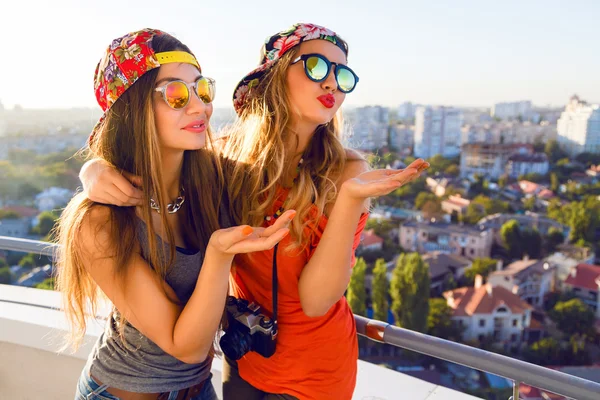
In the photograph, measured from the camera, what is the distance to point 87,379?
106cm

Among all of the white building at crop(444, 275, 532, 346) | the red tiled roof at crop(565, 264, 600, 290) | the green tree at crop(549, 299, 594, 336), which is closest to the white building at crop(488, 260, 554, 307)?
the red tiled roof at crop(565, 264, 600, 290)

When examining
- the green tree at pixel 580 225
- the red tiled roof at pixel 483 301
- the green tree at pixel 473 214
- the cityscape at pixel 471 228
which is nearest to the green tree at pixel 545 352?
the cityscape at pixel 471 228

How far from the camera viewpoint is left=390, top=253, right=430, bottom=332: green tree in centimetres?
2022

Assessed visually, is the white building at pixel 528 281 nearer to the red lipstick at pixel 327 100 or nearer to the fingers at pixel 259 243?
the red lipstick at pixel 327 100

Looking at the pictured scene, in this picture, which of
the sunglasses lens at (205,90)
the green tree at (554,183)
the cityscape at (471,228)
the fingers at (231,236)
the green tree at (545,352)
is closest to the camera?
the fingers at (231,236)

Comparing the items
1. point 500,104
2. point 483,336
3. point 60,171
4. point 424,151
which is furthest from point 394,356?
point 500,104

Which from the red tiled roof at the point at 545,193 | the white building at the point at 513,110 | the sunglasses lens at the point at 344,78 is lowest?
the red tiled roof at the point at 545,193

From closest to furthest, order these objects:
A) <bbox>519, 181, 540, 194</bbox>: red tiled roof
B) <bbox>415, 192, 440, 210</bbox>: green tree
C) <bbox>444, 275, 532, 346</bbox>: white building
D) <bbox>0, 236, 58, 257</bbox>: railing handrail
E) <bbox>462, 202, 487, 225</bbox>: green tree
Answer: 1. <bbox>0, 236, 58, 257</bbox>: railing handrail
2. <bbox>444, 275, 532, 346</bbox>: white building
3. <bbox>462, 202, 487, 225</bbox>: green tree
4. <bbox>415, 192, 440, 210</bbox>: green tree
5. <bbox>519, 181, 540, 194</bbox>: red tiled roof

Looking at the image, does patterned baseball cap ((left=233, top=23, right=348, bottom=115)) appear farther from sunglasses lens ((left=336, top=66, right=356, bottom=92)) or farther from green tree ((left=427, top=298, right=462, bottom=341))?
green tree ((left=427, top=298, right=462, bottom=341))

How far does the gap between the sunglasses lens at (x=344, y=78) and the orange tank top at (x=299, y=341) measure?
0.31 m

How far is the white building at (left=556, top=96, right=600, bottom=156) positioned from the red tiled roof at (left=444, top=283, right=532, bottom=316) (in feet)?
63.3

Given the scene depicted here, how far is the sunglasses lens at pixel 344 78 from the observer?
1220 millimetres

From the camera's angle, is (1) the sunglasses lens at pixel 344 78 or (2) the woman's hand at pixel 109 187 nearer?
(2) the woman's hand at pixel 109 187

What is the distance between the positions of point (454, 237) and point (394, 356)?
41.6ft
